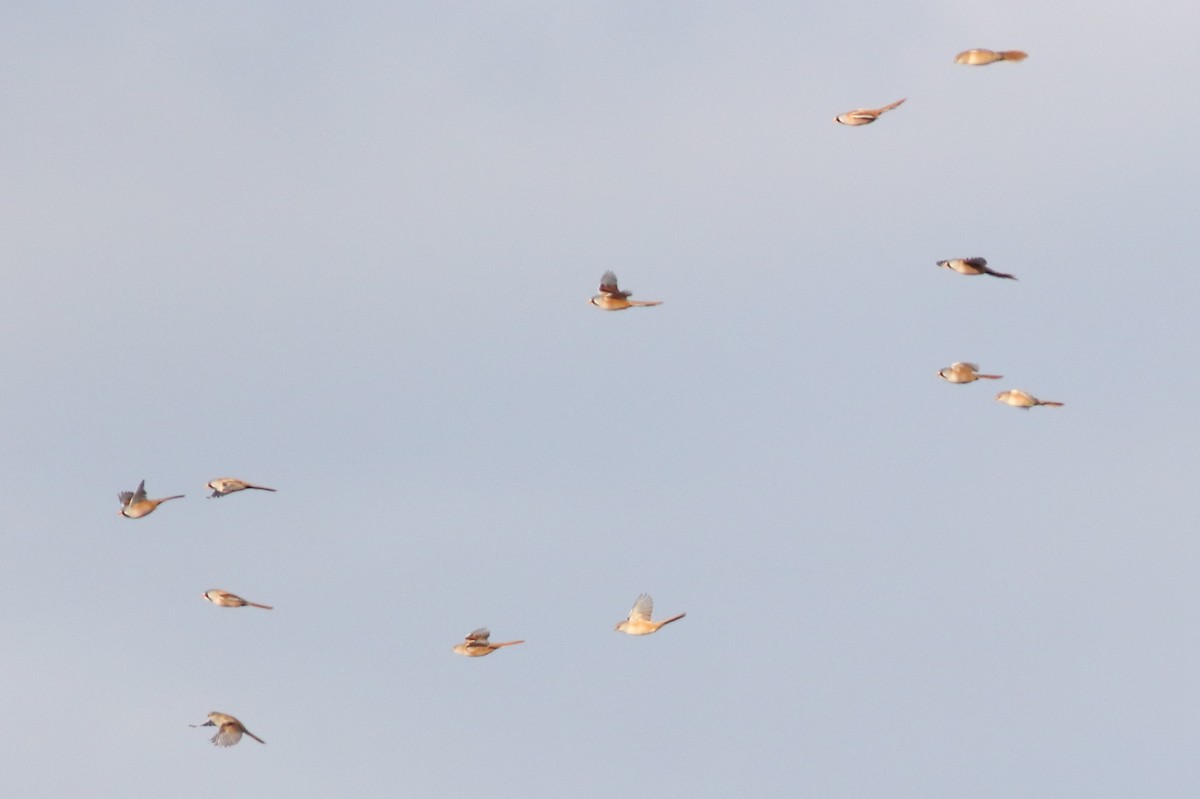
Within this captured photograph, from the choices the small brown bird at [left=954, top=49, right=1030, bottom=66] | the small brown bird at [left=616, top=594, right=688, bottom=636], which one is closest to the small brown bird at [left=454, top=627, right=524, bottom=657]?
the small brown bird at [left=616, top=594, right=688, bottom=636]

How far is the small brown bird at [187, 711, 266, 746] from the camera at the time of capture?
2781 inches

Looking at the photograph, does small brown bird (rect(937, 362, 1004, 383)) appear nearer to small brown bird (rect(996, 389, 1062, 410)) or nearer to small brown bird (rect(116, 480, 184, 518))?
small brown bird (rect(996, 389, 1062, 410))

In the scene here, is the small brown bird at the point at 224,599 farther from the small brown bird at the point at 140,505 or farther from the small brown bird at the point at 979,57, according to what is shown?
the small brown bird at the point at 979,57

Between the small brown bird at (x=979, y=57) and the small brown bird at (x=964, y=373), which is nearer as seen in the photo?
the small brown bird at (x=979, y=57)

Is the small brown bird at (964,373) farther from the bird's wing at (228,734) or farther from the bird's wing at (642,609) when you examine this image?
the bird's wing at (228,734)

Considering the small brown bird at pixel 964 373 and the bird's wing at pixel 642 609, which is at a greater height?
the small brown bird at pixel 964 373

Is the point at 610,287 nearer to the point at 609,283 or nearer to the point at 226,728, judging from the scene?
the point at 609,283

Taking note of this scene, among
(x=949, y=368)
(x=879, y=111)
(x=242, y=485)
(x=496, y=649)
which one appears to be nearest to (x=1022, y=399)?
(x=949, y=368)

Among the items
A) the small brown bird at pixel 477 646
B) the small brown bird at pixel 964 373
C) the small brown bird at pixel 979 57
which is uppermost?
the small brown bird at pixel 979 57

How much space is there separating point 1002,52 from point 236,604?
28.7 metres

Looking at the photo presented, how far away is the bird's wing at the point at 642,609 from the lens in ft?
251

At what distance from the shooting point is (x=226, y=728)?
2808 inches

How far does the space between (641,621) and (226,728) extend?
42.4 feet

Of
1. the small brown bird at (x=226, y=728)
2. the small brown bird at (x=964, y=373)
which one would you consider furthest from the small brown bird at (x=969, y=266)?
the small brown bird at (x=226, y=728)
